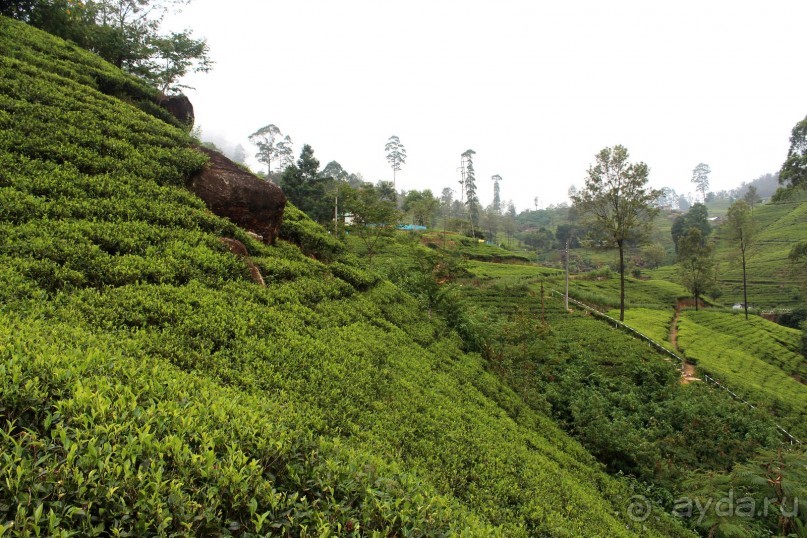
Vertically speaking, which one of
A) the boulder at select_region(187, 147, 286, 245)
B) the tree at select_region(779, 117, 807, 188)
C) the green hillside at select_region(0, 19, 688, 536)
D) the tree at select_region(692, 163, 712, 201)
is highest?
the tree at select_region(692, 163, 712, 201)

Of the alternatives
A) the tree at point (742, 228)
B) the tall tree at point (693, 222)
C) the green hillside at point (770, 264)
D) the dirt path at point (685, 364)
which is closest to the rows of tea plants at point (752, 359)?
the dirt path at point (685, 364)

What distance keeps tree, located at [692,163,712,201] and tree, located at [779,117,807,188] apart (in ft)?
480

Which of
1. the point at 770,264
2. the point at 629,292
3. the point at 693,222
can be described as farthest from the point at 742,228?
the point at 693,222

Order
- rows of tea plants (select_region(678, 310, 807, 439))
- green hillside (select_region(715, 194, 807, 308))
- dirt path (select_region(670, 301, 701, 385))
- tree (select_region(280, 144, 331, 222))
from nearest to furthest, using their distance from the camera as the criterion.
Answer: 1. rows of tea plants (select_region(678, 310, 807, 439))
2. dirt path (select_region(670, 301, 701, 385))
3. tree (select_region(280, 144, 331, 222))
4. green hillside (select_region(715, 194, 807, 308))

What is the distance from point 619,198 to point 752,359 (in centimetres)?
1211

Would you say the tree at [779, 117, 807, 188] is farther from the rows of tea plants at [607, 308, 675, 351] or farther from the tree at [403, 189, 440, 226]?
the tree at [403, 189, 440, 226]

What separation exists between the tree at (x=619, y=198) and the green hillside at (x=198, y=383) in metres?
19.4

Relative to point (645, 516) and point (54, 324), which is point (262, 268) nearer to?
point (54, 324)

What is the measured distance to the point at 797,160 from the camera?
19766mm

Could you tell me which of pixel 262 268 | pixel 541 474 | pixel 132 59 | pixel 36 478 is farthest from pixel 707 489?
pixel 132 59

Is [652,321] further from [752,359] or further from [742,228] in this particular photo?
[742,228]

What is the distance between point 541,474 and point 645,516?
262cm

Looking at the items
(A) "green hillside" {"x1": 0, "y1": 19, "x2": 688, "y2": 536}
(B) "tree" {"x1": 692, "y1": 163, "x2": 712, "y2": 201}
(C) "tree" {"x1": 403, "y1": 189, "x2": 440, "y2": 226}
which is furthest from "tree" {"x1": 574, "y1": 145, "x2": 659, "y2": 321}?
(B) "tree" {"x1": 692, "y1": 163, "x2": 712, "y2": 201}

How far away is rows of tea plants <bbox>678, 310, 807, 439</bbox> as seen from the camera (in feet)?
46.1
